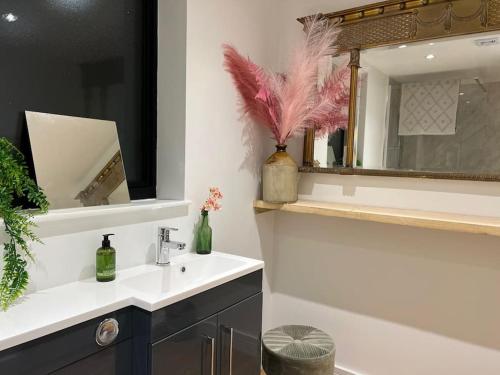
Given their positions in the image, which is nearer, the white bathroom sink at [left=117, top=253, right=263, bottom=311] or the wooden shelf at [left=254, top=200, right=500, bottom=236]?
the white bathroom sink at [left=117, top=253, right=263, bottom=311]

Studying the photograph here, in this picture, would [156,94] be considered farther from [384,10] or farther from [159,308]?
[384,10]

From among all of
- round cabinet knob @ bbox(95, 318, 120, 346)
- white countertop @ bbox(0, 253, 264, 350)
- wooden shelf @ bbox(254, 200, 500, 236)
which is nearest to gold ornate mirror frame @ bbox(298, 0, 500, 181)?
wooden shelf @ bbox(254, 200, 500, 236)

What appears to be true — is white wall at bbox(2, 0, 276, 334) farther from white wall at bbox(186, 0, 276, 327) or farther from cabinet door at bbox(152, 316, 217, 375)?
cabinet door at bbox(152, 316, 217, 375)

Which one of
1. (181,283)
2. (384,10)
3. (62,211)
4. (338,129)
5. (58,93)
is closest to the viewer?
(62,211)

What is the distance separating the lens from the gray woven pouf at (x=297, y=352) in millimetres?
1744

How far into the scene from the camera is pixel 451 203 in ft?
5.86

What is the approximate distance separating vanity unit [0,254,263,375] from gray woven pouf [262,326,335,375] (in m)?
0.18

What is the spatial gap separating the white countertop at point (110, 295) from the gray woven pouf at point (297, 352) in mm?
516

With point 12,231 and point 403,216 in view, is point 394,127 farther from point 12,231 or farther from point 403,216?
point 12,231

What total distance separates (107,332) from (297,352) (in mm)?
1030

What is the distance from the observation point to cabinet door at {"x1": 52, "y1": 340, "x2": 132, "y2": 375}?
103 cm

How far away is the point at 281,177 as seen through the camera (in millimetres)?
2002

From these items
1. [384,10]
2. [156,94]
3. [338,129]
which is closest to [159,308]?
[156,94]

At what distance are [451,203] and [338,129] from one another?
674 mm
